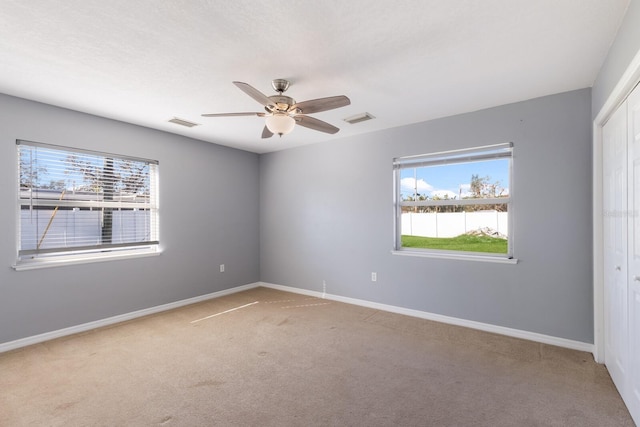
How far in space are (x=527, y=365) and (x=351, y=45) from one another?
2920mm

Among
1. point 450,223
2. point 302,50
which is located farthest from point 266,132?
point 450,223

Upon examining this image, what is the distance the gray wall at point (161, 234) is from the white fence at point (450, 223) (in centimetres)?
280

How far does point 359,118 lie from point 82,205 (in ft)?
11.0

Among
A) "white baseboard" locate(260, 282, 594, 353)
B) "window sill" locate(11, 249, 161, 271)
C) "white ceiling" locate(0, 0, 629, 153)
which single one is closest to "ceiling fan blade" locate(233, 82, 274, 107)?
"white ceiling" locate(0, 0, 629, 153)

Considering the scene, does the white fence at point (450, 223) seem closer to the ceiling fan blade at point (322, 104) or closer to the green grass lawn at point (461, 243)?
the green grass lawn at point (461, 243)

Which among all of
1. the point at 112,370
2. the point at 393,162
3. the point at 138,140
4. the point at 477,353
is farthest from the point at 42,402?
the point at 393,162

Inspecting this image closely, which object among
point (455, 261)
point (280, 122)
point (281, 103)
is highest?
point (281, 103)

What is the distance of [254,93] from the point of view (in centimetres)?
204

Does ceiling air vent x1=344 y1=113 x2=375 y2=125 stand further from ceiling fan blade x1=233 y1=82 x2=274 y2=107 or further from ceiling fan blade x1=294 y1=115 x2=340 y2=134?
ceiling fan blade x1=233 y1=82 x2=274 y2=107

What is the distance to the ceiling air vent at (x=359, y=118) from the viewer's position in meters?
3.47

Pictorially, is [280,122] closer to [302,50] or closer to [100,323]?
[302,50]

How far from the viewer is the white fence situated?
3.39 metres

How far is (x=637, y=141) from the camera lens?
1.77 m

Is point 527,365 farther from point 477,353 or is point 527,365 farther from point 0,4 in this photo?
point 0,4
